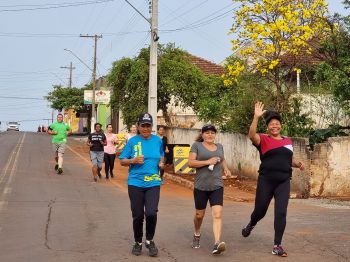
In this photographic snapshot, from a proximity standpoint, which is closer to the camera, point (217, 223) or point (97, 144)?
point (217, 223)

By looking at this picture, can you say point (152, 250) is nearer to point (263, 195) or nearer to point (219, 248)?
point (219, 248)

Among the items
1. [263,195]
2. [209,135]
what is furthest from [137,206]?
[263,195]

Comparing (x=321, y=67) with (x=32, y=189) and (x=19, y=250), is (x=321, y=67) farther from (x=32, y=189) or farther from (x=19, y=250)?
(x=19, y=250)

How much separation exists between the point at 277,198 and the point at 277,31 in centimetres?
1176

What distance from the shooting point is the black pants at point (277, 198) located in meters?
7.28

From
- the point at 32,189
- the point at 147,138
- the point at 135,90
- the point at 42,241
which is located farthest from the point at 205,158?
the point at 135,90

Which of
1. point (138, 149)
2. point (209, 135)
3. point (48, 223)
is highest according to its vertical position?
point (209, 135)

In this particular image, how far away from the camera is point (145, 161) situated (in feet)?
23.8

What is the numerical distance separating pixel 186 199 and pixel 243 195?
1.60m

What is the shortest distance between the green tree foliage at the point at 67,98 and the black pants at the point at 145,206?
60626 mm

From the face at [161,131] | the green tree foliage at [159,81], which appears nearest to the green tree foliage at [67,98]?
the green tree foliage at [159,81]

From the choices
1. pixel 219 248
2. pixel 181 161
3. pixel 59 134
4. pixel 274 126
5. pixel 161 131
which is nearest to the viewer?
pixel 219 248

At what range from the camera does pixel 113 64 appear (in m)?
28.5

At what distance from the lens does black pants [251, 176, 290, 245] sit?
23.9 feet
